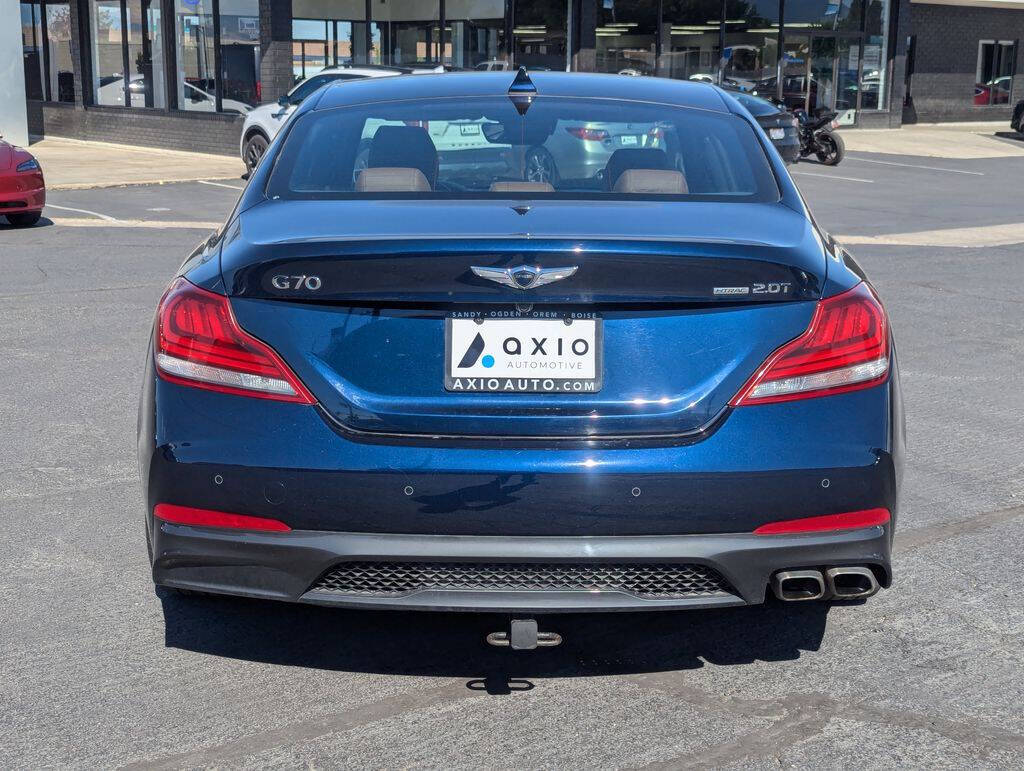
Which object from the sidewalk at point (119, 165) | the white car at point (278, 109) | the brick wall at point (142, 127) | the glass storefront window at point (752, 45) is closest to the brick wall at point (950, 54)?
the glass storefront window at point (752, 45)

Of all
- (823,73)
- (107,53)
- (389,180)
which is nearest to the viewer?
(389,180)

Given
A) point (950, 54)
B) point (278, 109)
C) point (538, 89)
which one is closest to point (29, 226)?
point (278, 109)

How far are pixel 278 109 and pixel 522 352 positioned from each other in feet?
59.7

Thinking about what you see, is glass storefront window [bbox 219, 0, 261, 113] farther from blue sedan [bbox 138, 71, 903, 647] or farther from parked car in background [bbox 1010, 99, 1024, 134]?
blue sedan [bbox 138, 71, 903, 647]

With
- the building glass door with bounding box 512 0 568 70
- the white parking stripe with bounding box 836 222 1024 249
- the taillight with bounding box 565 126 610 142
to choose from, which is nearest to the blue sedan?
the taillight with bounding box 565 126 610 142

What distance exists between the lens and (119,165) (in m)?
24.5

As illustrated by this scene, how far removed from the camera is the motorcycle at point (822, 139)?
26.0 meters

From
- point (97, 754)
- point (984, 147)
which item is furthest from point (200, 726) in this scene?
point (984, 147)

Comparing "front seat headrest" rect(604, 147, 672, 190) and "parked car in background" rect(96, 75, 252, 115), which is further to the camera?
"parked car in background" rect(96, 75, 252, 115)

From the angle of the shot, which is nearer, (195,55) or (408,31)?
(195,55)

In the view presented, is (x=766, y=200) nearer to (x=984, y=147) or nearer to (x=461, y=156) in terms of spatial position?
(x=461, y=156)

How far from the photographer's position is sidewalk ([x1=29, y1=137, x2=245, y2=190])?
21.3 m

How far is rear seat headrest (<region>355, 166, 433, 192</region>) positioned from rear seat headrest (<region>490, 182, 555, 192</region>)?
0.24 m

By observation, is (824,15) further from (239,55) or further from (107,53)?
(107,53)
